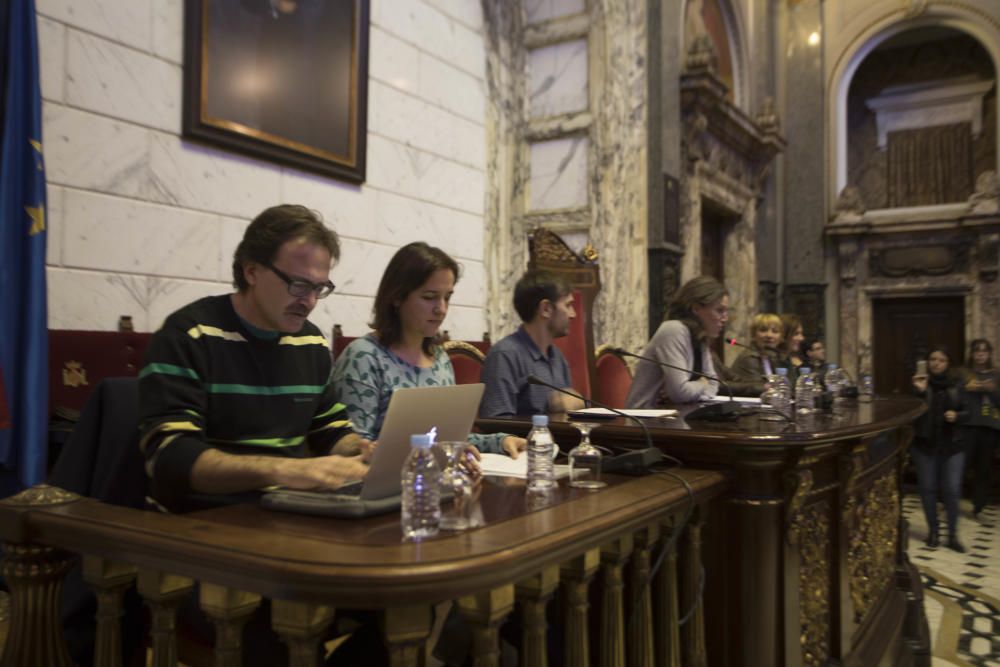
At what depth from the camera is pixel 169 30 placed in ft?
9.77

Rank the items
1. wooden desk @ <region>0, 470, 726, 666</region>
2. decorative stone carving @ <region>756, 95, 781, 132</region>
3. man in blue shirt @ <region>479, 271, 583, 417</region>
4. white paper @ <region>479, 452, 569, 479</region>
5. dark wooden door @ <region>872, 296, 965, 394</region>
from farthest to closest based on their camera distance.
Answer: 1. dark wooden door @ <region>872, 296, 965, 394</region>
2. decorative stone carving @ <region>756, 95, 781, 132</region>
3. man in blue shirt @ <region>479, 271, 583, 417</region>
4. white paper @ <region>479, 452, 569, 479</region>
5. wooden desk @ <region>0, 470, 726, 666</region>

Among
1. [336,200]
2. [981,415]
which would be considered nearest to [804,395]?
[336,200]

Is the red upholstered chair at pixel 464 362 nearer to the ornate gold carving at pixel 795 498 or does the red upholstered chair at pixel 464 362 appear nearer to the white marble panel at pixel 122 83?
the ornate gold carving at pixel 795 498

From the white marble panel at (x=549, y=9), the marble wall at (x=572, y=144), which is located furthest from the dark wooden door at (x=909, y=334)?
the white marble panel at (x=549, y=9)

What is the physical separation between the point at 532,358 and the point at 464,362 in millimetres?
465

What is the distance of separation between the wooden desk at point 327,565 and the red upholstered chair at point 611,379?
2662 mm

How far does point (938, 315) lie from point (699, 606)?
869 centimetres

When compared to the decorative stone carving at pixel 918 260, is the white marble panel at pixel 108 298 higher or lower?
lower

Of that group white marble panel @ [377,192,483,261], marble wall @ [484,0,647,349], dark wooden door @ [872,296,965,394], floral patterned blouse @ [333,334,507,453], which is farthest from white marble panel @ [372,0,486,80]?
dark wooden door @ [872,296,965,394]

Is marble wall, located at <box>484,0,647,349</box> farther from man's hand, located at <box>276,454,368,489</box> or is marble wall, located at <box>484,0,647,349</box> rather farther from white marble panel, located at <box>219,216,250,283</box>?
man's hand, located at <box>276,454,368,489</box>

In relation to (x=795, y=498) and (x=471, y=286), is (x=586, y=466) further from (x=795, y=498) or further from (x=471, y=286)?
(x=471, y=286)

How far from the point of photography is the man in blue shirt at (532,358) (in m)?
2.48

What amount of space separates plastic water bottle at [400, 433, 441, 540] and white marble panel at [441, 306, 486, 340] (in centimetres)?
350

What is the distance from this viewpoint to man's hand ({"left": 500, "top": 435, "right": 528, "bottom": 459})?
1.79m
